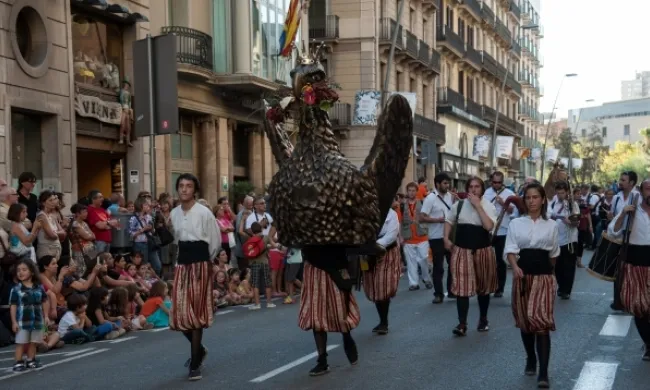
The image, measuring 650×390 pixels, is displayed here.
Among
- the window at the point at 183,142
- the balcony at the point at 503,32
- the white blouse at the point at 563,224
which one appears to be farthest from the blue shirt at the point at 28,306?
the balcony at the point at 503,32

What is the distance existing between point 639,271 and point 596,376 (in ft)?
4.47

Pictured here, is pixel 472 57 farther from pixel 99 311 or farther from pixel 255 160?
pixel 99 311

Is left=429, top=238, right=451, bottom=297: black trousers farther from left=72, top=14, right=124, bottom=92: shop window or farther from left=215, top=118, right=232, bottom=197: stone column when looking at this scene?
left=215, top=118, right=232, bottom=197: stone column

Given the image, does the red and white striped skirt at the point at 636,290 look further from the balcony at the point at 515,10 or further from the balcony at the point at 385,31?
the balcony at the point at 515,10

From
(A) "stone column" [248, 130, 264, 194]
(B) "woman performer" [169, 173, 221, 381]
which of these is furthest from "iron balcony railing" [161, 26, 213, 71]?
(B) "woman performer" [169, 173, 221, 381]

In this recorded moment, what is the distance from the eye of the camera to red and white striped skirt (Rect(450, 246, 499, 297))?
11055 mm

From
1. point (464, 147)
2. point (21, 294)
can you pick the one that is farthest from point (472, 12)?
point (21, 294)

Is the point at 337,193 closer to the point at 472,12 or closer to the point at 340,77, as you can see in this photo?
the point at 340,77

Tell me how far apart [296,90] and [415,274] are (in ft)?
28.2

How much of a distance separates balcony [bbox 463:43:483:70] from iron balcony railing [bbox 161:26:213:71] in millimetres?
31522

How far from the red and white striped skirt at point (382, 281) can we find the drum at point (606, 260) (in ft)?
7.30

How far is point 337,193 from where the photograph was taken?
8422 millimetres

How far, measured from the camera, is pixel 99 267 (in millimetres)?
12633

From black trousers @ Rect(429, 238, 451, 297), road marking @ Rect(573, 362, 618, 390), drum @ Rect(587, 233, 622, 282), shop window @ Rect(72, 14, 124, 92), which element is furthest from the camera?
shop window @ Rect(72, 14, 124, 92)
